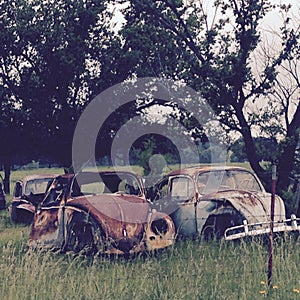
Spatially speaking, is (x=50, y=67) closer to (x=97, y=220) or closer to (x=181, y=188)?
(x=181, y=188)

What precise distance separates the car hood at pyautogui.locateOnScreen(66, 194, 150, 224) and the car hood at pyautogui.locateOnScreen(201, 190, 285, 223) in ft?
5.06

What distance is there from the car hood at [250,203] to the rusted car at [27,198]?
6.24 meters

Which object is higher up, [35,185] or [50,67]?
[50,67]

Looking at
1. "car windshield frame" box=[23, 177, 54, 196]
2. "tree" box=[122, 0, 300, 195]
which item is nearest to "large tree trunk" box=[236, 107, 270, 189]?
"tree" box=[122, 0, 300, 195]

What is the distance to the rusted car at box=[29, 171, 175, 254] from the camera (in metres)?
9.20

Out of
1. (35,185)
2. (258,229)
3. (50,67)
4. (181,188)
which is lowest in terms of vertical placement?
(258,229)

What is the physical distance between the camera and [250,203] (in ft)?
35.0

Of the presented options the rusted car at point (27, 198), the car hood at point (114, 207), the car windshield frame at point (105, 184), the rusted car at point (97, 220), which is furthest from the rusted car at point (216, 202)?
the rusted car at point (27, 198)

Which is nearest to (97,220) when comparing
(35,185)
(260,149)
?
(260,149)

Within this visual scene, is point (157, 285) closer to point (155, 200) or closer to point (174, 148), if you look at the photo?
point (155, 200)

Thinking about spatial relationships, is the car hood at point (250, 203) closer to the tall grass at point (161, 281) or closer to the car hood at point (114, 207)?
the car hood at point (114, 207)

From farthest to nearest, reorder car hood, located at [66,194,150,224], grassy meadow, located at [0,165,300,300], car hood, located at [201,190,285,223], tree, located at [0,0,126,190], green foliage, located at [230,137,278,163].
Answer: tree, located at [0,0,126,190] < green foliage, located at [230,137,278,163] < car hood, located at [201,190,285,223] < car hood, located at [66,194,150,224] < grassy meadow, located at [0,165,300,300]

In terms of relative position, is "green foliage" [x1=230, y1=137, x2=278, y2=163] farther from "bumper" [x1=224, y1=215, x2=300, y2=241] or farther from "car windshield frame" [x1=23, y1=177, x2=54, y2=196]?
"car windshield frame" [x1=23, y1=177, x2=54, y2=196]

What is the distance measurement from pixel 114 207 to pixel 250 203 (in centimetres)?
268
